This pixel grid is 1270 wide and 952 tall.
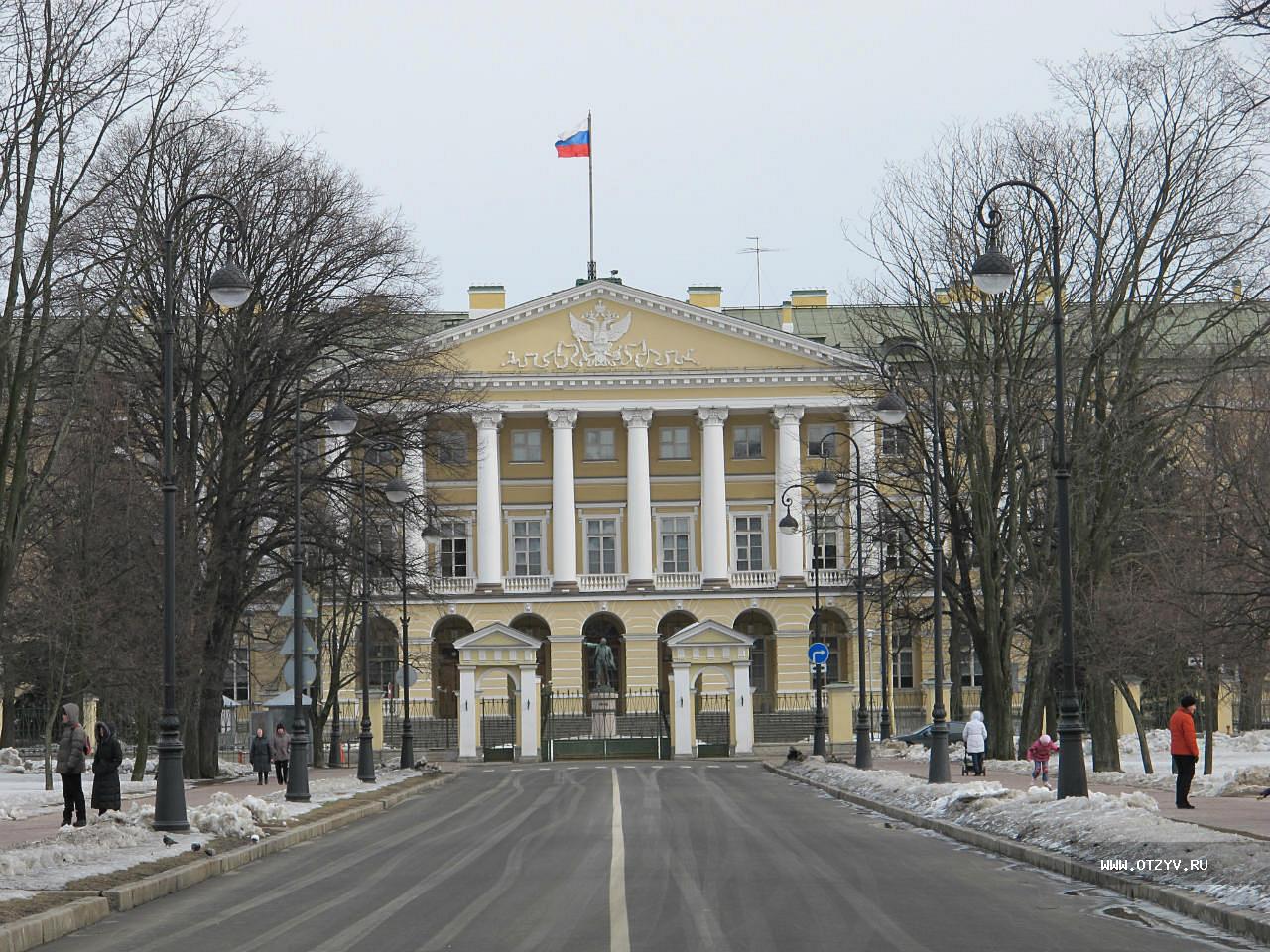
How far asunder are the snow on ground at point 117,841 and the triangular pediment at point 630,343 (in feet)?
197

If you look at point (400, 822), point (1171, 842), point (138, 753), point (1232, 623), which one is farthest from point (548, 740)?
point (1171, 842)

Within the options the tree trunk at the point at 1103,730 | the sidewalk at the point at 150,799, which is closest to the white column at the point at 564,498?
the sidewalk at the point at 150,799

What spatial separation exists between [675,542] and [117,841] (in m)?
73.3

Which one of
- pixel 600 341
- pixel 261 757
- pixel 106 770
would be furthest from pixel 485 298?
pixel 106 770

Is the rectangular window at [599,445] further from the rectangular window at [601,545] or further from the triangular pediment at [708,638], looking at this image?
the triangular pediment at [708,638]

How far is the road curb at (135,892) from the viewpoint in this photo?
43.2 feet

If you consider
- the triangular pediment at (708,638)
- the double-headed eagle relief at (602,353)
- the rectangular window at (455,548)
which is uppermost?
the double-headed eagle relief at (602,353)

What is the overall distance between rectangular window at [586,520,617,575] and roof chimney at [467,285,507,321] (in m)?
12.2

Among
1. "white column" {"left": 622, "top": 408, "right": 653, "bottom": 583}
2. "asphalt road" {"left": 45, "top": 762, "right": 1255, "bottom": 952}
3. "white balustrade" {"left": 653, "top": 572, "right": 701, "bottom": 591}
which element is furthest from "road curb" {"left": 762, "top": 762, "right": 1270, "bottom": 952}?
"white column" {"left": 622, "top": 408, "right": 653, "bottom": 583}

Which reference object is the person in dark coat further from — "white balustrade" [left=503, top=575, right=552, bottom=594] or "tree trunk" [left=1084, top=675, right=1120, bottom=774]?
"white balustrade" [left=503, top=575, right=552, bottom=594]

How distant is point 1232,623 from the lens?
27.4 meters

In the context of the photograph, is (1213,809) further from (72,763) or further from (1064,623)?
(72,763)

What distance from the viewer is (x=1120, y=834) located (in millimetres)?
18203

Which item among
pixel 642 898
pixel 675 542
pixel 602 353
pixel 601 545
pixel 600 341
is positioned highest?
pixel 600 341
